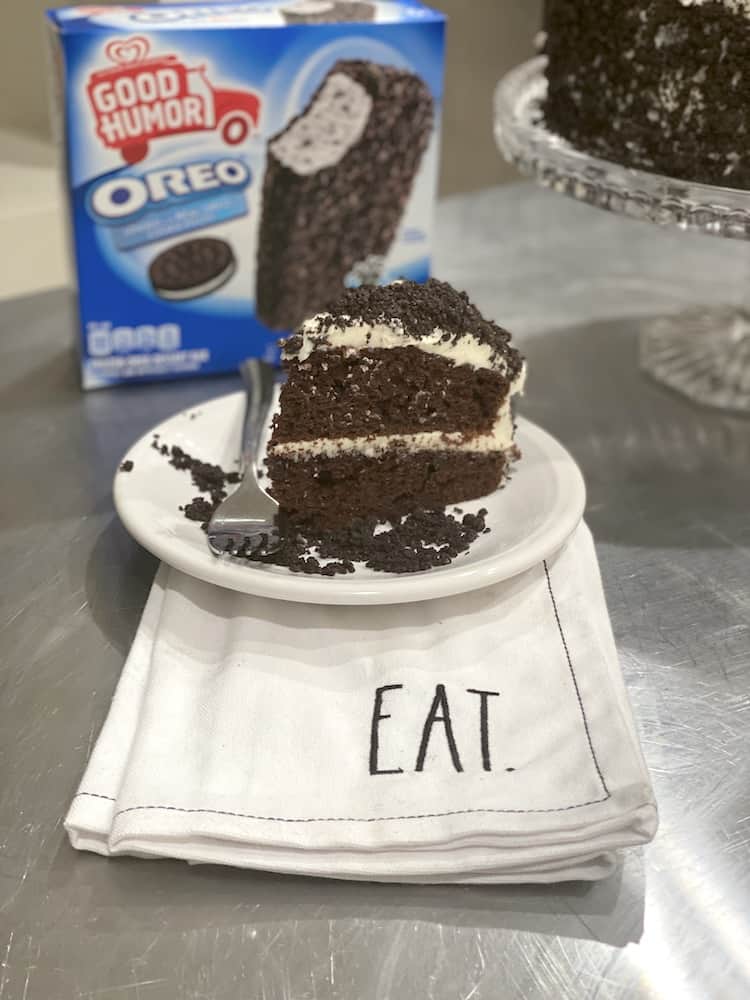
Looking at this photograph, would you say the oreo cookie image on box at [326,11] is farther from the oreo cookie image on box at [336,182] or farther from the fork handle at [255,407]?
the fork handle at [255,407]

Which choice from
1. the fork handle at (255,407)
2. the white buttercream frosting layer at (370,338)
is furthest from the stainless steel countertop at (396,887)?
the white buttercream frosting layer at (370,338)

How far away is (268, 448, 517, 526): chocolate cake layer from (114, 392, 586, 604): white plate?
0.07 feet

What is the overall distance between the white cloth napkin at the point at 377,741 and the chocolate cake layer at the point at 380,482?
0.47ft

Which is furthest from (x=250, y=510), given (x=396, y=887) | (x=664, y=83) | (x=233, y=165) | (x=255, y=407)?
(x=664, y=83)

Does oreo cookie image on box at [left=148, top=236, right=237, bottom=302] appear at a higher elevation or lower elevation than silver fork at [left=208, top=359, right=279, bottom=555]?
higher

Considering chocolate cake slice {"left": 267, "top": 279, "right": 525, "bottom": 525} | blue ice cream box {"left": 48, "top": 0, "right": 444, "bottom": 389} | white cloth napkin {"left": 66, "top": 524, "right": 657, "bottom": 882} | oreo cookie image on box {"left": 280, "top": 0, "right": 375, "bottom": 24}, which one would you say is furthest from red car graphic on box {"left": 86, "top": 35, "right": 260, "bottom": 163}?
white cloth napkin {"left": 66, "top": 524, "right": 657, "bottom": 882}

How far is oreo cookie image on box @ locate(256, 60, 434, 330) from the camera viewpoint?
131cm

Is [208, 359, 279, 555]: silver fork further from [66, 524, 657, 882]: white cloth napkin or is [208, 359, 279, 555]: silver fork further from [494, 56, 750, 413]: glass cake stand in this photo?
[494, 56, 750, 413]: glass cake stand

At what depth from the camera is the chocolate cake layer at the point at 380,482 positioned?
1.05 m

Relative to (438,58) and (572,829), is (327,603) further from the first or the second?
(438,58)

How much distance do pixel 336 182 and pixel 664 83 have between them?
1.30 feet

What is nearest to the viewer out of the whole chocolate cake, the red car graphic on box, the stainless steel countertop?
the stainless steel countertop

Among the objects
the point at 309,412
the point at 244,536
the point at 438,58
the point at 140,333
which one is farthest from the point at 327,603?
the point at 438,58

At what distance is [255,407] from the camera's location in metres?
1.18
